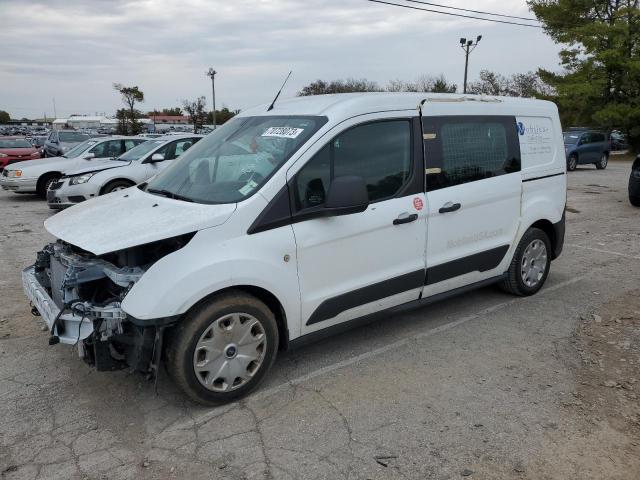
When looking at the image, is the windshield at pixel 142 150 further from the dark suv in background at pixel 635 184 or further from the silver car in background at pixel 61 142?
the dark suv in background at pixel 635 184

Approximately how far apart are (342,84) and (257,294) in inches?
1794

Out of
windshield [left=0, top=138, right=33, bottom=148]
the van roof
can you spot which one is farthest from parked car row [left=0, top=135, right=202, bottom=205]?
the van roof

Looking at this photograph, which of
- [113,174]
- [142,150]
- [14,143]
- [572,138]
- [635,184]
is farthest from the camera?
[572,138]

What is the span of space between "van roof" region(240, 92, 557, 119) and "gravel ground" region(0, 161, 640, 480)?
1873 mm

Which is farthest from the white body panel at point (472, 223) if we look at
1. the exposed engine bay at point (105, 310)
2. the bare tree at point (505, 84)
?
the bare tree at point (505, 84)

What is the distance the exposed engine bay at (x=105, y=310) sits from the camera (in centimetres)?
318

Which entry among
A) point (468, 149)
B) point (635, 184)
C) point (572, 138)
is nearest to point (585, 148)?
point (572, 138)

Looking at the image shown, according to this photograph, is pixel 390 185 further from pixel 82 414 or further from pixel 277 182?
pixel 82 414

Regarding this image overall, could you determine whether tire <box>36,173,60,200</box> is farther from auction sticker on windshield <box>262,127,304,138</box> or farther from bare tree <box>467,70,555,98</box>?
bare tree <box>467,70,555,98</box>

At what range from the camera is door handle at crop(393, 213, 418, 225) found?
405 centimetres

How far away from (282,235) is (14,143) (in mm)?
18513

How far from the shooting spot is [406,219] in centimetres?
409

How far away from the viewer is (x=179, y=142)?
455 inches

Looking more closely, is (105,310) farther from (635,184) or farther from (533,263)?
(635,184)
